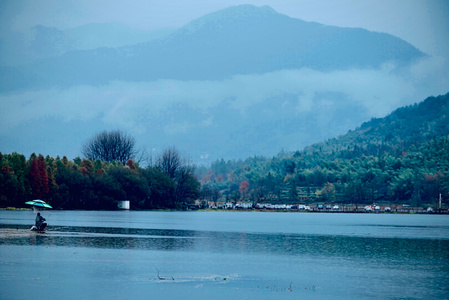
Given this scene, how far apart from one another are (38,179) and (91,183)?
16.5 metres

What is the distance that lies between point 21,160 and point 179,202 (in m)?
58.8

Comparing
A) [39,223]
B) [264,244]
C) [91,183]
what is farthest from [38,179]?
[264,244]

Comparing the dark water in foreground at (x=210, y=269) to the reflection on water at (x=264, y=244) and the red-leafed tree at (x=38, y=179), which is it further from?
the red-leafed tree at (x=38, y=179)

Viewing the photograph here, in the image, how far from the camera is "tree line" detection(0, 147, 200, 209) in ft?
404

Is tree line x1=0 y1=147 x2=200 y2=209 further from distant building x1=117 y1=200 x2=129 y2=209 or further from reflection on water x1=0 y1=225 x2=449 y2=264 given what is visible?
reflection on water x1=0 y1=225 x2=449 y2=264

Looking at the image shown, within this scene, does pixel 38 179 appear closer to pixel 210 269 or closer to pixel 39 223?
pixel 39 223

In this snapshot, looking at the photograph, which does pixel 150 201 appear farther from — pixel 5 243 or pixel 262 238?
pixel 5 243

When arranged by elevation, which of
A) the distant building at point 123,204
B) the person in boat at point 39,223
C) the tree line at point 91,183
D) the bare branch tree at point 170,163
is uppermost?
the bare branch tree at point 170,163

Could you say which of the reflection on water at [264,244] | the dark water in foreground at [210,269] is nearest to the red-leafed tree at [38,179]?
the reflection on water at [264,244]

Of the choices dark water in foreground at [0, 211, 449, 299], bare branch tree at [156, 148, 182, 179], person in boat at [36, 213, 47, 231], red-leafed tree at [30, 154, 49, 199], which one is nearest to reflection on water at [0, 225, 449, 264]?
dark water in foreground at [0, 211, 449, 299]

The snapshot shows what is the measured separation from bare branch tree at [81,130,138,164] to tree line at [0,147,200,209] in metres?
1.61

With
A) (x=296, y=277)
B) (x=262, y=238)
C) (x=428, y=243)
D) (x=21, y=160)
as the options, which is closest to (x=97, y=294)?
(x=296, y=277)

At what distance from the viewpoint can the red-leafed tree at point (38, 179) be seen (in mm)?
124125

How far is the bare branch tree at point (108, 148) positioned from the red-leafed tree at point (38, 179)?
57.0 metres
